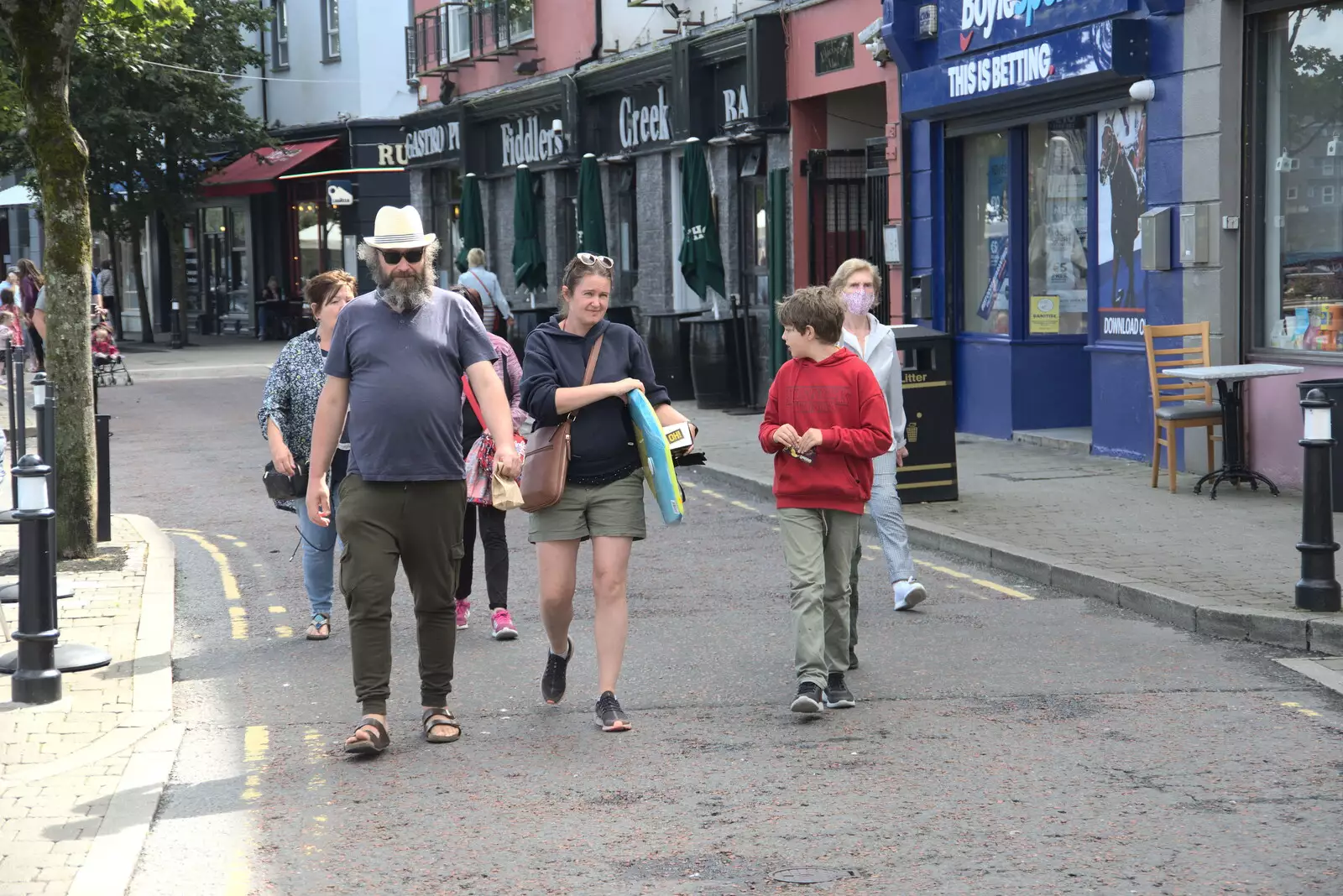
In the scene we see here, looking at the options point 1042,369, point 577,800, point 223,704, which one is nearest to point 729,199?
point 1042,369

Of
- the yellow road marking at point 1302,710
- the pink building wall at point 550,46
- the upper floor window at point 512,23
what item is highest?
the upper floor window at point 512,23

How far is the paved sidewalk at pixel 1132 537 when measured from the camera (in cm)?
816

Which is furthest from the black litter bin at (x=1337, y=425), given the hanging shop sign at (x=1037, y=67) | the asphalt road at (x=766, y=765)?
the hanging shop sign at (x=1037, y=67)

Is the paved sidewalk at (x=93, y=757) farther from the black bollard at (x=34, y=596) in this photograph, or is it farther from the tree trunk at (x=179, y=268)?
the tree trunk at (x=179, y=268)

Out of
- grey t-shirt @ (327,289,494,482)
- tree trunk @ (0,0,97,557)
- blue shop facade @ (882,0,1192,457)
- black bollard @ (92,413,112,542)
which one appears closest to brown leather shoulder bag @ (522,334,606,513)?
grey t-shirt @ (327,289,494,482)

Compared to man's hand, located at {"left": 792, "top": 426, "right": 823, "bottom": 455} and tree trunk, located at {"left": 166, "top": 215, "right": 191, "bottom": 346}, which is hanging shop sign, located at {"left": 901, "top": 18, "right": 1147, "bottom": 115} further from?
tree trunk, located at {"left": 166, "top": 215, "right": 191, "bottom": 346}

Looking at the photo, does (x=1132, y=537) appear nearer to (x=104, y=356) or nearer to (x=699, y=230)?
(x=699, y=230)

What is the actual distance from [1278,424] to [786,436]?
22.6 ft

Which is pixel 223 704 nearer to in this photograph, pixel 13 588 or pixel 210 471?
pixel 13 588

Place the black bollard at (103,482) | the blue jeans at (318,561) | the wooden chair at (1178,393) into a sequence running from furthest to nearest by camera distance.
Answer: the wooden chair at (1178,393) < the black bollard at (103,482) < the blue jeans at (318,561)

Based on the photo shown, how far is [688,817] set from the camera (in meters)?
5.36

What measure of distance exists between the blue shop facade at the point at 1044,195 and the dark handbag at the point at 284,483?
7530 mm

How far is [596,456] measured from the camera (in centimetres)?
648

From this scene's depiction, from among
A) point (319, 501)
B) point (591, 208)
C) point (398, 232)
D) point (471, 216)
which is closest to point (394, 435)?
point (319, 501)
